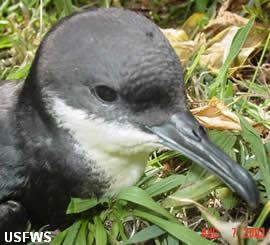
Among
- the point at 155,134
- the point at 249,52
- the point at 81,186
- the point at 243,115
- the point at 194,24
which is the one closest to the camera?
the point at 155,134

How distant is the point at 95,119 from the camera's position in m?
2.64

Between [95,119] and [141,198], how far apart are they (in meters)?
0.41

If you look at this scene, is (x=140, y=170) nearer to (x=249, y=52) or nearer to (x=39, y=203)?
(x=39, y=203)

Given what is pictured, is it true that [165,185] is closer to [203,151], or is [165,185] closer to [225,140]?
[225,140]

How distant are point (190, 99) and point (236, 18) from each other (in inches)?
22.8

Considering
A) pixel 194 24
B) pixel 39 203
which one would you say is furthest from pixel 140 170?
pixel 194 24

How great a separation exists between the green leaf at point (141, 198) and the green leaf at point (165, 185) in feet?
0.22

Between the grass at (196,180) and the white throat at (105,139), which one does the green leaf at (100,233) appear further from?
the white throat at (105,139)

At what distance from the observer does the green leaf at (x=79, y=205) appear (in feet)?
9.54

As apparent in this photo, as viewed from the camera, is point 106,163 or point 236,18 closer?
point 106,163

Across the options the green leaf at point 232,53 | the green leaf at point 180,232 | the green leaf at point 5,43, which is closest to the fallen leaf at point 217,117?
the green leaf at point 232,53

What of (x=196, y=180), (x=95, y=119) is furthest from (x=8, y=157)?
(x=196, y=180)

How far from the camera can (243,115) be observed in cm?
338

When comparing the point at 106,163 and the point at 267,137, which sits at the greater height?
the point at 106,163
